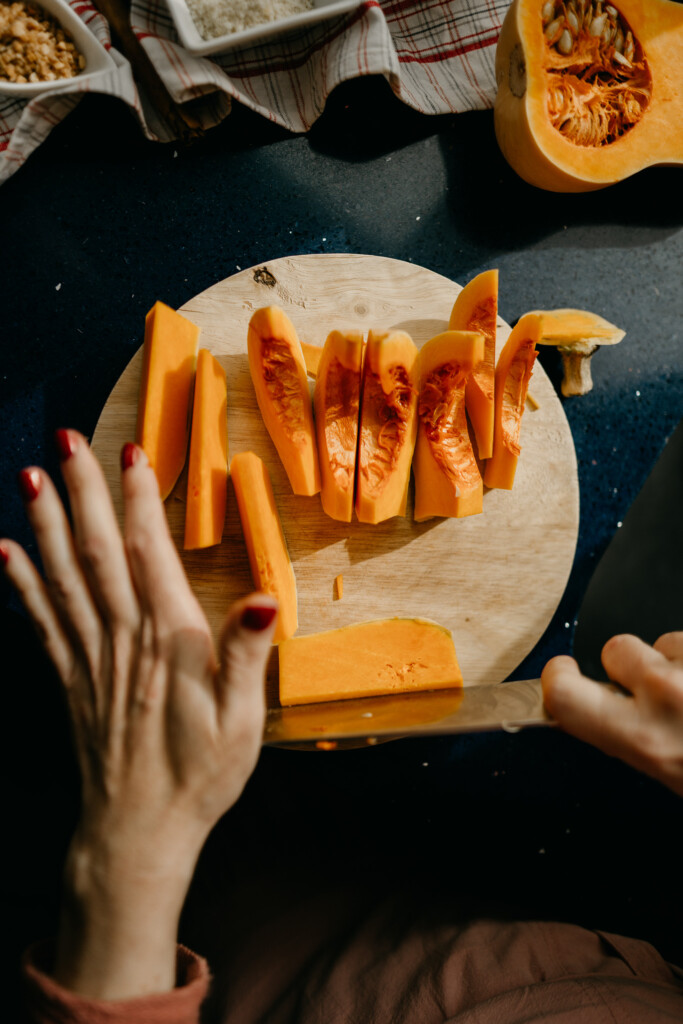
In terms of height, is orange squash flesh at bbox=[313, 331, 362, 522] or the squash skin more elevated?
the squash skin

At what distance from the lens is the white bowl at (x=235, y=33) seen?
1.25 m

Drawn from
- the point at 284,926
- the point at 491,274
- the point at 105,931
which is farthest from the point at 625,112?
the point at 284,926

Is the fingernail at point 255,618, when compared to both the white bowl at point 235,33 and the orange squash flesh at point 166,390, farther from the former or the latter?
the white bowl at point 235,33

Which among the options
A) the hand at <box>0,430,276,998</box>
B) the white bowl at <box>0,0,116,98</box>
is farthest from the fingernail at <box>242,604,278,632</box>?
the white bowl at <box>0,0,116,98</box>

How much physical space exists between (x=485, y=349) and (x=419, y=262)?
399 millimetres

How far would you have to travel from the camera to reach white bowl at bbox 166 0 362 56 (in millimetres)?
1255

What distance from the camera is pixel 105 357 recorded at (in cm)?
150

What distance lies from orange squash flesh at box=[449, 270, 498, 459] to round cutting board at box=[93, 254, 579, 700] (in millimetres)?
89

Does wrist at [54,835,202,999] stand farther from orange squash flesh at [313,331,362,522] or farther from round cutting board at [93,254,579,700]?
orange squash flesh at [313,331,362,522]

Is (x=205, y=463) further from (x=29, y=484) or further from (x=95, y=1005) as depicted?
(x=95, y=1005)

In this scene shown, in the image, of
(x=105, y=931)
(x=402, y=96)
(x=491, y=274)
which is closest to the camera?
(x=105, y=931)

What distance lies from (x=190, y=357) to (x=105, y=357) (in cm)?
33

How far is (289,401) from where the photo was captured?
128 cm

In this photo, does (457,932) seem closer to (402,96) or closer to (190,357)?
(190,357)
